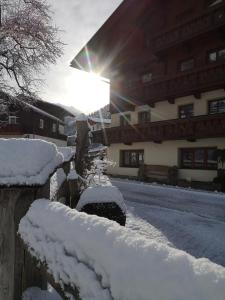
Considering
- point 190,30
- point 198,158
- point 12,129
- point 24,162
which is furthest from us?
point 12,129

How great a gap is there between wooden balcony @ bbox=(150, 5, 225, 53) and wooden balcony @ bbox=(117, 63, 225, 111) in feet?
6.24

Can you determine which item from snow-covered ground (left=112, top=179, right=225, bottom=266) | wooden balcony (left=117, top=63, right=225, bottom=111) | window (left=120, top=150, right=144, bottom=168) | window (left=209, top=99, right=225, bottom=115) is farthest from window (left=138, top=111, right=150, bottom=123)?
snow-covered ground (left=112, top=179, right=225, bottom=266)

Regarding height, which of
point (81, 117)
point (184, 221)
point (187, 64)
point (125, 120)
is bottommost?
point (184, 221)

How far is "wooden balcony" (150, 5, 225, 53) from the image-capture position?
14850mm

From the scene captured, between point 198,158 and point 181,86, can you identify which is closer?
point 181,86

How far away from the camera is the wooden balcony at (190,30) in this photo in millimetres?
14850

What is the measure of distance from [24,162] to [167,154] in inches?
700

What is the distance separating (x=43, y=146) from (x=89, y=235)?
75cm

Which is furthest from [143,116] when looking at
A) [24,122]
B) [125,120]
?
[24,122]

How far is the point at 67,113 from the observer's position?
46.4 m

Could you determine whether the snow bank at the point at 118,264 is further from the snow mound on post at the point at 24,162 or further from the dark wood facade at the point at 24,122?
the dark wood facade at the point at 24,122

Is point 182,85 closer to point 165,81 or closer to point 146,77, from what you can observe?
point 165,81

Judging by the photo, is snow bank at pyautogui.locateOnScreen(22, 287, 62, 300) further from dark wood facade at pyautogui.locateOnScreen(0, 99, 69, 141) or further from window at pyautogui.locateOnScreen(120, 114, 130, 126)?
dark wood facade at pyautogui.locateOnScreen(0, 99, 69, 141)

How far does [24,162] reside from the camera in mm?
1485
